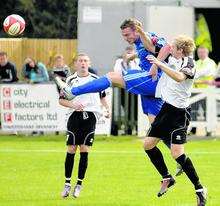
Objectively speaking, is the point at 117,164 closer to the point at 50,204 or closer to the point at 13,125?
the point at 50,204

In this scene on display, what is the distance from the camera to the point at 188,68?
1296 centimetres

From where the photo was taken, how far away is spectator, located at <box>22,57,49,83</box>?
26344 millimetres

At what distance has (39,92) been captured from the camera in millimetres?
24906

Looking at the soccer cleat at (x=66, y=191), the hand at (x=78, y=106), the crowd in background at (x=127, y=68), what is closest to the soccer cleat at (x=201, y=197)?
the soccer cleat at (x=66, y=191)

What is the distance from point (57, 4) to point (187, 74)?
4385cm

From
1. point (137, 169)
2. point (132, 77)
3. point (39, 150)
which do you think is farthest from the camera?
point (39, 150)

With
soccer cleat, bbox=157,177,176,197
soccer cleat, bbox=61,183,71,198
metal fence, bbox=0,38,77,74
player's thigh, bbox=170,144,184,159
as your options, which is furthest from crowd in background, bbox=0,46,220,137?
metal fence, bbox=0,38,77,74

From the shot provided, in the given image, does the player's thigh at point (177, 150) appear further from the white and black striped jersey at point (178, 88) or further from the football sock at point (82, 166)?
the football sock at point (82, 166)

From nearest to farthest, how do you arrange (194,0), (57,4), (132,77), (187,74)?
(187,74) → (132,77) → (194,0) → (57,4)

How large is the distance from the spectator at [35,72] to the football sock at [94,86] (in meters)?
11.5

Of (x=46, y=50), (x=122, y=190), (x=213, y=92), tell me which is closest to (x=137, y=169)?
(x=122, y=190)

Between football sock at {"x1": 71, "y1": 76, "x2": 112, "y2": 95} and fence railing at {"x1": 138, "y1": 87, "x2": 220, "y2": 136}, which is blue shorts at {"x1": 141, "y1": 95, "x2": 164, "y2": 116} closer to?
football sock at {"x1": 71, "y1": 76, "x2": 112, "y2": 95}

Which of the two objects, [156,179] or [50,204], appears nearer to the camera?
[50,204]

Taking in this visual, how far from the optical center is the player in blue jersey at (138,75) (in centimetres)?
1412
